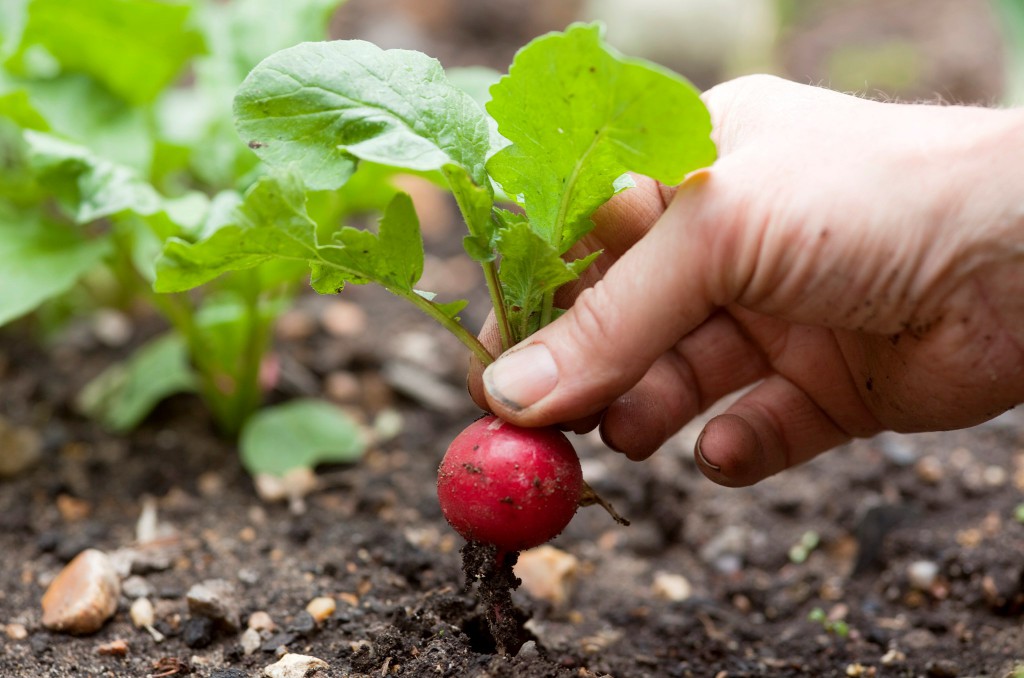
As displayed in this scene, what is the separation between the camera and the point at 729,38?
498 centimetres

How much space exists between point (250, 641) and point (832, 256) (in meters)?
1.25

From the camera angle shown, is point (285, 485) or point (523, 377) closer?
point (523, 377)

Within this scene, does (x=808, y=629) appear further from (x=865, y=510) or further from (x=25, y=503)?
(x=25, y=503)

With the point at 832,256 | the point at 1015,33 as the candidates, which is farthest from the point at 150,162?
the point at 1015,33

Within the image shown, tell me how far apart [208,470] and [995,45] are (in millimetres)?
4609

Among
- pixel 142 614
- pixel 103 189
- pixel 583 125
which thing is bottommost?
pixel 142 614

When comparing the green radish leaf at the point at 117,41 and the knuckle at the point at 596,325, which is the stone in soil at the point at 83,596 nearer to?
the knuckle at the point at 596,325

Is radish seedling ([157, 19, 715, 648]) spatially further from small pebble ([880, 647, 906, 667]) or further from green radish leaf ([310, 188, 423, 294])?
small pebble ([880, 647, 906, 667])

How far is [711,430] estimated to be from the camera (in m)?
1.89

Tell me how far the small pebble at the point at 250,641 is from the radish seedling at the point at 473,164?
47 centimetres

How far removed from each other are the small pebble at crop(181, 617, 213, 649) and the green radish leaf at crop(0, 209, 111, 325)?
84cm

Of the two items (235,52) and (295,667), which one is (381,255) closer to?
(295,667)

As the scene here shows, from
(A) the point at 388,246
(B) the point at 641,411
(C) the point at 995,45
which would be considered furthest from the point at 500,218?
(C) the point at 995,45

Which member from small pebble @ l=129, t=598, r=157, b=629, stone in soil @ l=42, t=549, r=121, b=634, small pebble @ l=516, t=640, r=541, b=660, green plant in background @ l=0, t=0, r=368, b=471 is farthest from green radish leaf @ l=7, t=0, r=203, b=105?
small pebble @ l=516, t=640, r=541, b=660
